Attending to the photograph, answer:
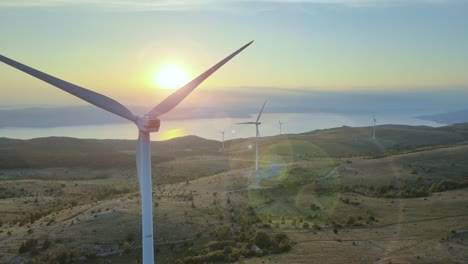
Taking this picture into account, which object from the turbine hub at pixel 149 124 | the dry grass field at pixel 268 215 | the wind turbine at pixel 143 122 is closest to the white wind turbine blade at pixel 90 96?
the wind turbine at pixel 143 122

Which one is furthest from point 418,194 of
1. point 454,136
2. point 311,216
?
point 454,136

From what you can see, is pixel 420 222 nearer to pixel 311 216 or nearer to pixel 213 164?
pixel 311 216

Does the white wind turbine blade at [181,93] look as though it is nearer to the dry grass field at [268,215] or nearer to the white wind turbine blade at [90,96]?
the white wind turbine blade at [90,96]

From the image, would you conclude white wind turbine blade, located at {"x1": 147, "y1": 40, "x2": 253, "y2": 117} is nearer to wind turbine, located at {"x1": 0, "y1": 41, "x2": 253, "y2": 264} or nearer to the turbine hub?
wind turbine, located at {"x1": 0, "y1": 41, "x2": 253, "y2": 264}

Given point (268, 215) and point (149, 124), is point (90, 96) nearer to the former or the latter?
point (149, 124)

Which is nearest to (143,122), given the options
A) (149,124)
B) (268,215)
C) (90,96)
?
(149,124)
